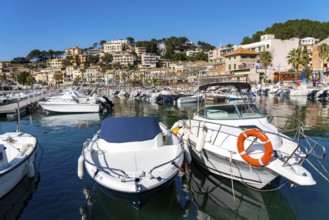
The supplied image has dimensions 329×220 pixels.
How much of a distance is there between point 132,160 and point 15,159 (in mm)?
4451

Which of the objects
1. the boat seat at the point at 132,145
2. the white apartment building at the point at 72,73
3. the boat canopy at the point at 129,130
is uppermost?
the white apartment building at the point at 72,73

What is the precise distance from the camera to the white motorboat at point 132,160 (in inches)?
289

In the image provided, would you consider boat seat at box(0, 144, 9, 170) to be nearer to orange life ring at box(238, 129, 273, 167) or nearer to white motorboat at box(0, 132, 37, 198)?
white motorboat at box(0, 132, 37, 198)

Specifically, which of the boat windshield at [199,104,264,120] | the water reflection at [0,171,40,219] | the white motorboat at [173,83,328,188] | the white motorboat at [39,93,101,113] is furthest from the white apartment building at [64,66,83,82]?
the white motorboat at [173,83,328,188]

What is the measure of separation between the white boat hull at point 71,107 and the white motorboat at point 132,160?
78.0 ft

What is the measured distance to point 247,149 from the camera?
866cm

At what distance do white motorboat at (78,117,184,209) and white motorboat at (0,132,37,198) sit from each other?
226 cm

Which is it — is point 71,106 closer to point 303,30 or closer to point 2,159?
point 2,159

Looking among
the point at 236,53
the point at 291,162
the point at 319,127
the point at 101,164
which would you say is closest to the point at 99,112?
the point at 319,127

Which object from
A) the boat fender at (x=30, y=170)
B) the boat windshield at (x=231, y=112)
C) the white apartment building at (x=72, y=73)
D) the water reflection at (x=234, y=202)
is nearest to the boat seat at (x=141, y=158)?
the water reflection at (x=234, y=202)

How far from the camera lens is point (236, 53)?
3292 inches

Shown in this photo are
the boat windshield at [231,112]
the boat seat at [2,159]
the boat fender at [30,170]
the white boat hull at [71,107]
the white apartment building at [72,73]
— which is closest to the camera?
the boat seat at [2,159]

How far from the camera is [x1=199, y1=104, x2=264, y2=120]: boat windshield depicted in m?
11.6

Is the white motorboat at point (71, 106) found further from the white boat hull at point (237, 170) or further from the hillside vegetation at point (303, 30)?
the hillside vegetation at point (303, 30)
